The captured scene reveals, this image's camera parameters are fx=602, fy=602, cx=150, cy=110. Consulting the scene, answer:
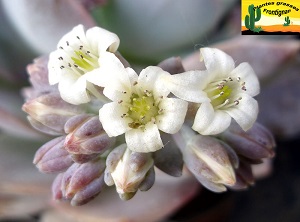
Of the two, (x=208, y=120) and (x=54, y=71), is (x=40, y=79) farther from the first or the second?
(x=208, y=120)

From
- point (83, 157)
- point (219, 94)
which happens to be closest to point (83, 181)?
point (83, 157)

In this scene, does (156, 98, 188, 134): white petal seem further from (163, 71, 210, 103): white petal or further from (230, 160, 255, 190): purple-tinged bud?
(230, 160, 255, 190): purple-tinged bud

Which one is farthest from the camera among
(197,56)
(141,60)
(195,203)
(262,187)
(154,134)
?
(262,187)

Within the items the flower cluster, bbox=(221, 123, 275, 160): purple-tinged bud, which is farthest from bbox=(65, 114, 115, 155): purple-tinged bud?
bbox=(221, 123, 275, 160): purple-tinged bud

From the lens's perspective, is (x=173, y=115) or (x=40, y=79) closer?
(x=173, y=115)

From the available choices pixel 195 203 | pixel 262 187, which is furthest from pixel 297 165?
pixel 195 203

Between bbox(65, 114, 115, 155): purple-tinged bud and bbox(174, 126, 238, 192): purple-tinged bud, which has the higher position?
bbox(65, 114, 115, 155): purple-tinged bud

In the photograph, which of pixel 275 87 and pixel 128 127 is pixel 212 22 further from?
pixel 128 127
